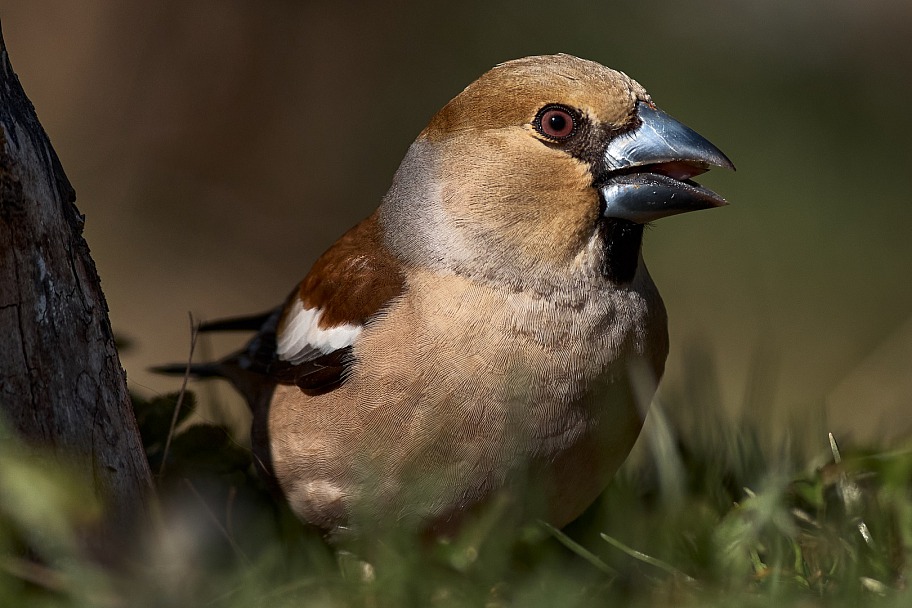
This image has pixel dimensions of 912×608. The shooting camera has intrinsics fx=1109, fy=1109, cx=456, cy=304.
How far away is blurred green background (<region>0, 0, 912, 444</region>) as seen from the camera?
8086mm

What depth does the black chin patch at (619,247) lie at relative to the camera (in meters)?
3.37

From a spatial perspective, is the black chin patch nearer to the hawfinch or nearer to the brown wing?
the hawfinch

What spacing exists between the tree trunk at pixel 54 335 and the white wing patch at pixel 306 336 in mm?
768

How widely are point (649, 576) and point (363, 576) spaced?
78 centimetres

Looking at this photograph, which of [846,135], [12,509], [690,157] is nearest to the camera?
[12,509]

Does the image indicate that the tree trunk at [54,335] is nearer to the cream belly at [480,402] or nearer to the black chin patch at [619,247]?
the cream belly at [480,402]

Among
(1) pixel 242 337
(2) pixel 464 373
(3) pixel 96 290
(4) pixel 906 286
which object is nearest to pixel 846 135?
(4) pixel 906 286

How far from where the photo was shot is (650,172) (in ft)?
11.2

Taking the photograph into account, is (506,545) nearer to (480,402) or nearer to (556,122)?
(480,402)

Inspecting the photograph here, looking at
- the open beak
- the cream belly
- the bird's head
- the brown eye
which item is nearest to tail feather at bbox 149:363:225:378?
the cream belly

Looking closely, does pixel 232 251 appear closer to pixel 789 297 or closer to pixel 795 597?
pixel 789 297

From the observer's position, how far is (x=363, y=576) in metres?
3.03

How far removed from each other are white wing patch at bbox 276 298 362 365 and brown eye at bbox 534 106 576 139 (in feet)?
2.80

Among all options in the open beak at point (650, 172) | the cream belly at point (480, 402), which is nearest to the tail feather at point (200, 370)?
the cream belly at point (480, 402)
